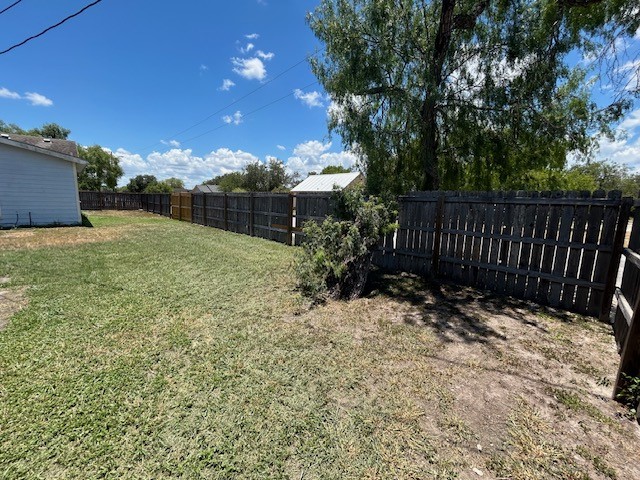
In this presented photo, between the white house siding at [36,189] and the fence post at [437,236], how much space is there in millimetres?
14573

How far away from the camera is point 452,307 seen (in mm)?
4133

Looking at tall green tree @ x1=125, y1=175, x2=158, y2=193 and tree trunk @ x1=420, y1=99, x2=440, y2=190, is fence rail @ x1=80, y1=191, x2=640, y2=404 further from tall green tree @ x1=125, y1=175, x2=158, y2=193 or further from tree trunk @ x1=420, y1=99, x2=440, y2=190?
tall green tree @ x1=125, y1=175, x2=158, y2=193

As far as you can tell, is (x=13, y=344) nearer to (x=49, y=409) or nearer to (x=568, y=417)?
(x=49, y=409)

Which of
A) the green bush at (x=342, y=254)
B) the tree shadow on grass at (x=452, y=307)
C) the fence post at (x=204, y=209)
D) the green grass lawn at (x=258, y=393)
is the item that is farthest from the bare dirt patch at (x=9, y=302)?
the fence post at (x=204, y=209)

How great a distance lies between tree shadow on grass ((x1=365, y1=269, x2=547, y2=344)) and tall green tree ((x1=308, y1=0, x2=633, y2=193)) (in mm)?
2210

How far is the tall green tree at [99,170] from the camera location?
3809 centimetres

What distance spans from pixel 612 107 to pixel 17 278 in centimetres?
1130

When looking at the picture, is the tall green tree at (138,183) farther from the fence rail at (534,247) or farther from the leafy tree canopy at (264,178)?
the fence rail at (534,247)

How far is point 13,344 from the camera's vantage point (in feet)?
9.75

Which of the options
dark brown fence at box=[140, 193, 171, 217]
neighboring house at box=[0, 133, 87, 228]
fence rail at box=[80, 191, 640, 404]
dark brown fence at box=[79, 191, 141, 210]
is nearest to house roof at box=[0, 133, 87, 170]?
neighboring house at box=[0, 133, 87, 228]

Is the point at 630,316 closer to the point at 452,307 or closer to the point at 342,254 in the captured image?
the point at 452,307

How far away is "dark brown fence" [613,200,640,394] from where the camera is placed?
2.16 meters

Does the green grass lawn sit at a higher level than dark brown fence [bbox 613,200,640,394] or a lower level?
lower

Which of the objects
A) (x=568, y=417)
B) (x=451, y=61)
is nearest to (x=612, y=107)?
(x=451, y=61)
